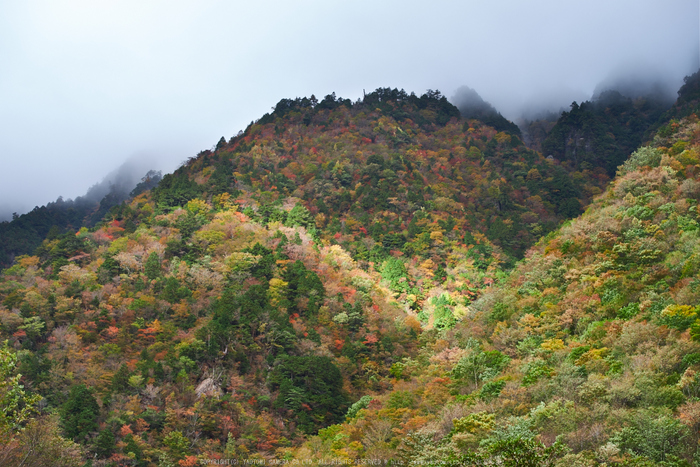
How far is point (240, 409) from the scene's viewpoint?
39.6 m

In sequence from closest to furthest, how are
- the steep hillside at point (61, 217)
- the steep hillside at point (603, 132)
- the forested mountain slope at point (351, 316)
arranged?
the forested mountain slope at point (351, 316) < the steep hillside at point (61, 217) < the steep hillside at point (603, 132)

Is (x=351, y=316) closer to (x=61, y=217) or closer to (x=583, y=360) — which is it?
(x=583, y=360)

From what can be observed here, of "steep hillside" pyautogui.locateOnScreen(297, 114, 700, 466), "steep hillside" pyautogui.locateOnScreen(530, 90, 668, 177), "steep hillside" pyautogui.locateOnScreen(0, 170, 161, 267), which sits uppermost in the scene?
"steep hillside" pyautogui.locateOnScreen(0, 170, 161, 267)

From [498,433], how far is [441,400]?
31.8ft

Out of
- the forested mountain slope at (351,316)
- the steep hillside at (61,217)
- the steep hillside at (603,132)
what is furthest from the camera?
the steep hillside at (603,132)

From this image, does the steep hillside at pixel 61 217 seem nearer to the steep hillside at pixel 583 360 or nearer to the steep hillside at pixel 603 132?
the steep hillside at pixel 583 360

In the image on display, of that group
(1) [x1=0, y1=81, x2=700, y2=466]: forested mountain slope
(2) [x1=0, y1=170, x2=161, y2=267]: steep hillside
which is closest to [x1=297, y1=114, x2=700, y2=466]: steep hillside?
(1) [x1=0, y1=81, x2=700, y2=466]: forested mountain slope

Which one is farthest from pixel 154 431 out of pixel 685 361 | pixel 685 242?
pixel 685 242

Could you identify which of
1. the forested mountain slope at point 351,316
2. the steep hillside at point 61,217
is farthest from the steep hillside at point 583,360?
the steep hillside at point 61,217

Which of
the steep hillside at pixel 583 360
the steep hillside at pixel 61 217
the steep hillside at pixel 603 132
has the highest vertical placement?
the steep hillside at pixel 61 217

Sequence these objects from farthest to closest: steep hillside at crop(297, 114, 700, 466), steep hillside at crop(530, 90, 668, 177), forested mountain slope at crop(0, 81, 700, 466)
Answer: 1. steep hillside at crop(530, 90, 668, 177)
2. forested mountain slope at crop(0, 81, 700, 466)
3. steep hillside at crop(297, 114, 700, 466)

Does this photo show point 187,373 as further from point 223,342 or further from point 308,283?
point 308,283

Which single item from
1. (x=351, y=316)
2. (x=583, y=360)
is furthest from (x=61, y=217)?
(x=583, y=360)

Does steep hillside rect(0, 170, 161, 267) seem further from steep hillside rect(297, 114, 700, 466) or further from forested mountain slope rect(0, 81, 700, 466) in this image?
steep hillside rect(297, 114, 700, 466)
